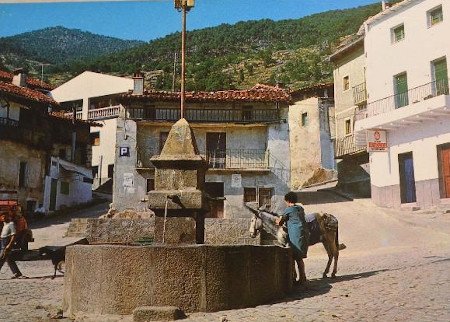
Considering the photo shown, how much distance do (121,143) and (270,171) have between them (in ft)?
29.6

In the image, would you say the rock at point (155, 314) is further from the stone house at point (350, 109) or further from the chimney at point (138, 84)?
the stone house at point (350, 109)

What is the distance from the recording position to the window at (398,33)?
23214 mm

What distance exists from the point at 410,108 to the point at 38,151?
2260 centimetres

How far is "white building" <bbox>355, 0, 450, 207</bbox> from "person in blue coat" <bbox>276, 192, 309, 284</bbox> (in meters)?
14.6

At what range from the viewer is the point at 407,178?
2238 centimetres

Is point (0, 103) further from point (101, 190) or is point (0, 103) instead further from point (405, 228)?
point (405, 228)

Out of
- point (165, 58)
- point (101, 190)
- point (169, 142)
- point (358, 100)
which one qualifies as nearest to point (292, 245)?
point (169, 142)

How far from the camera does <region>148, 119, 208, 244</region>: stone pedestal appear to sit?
6582 mm

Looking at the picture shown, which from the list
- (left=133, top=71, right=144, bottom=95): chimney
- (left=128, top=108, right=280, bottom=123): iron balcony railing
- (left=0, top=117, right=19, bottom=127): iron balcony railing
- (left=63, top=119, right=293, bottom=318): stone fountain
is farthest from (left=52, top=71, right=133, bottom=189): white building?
(left=63, top=119, right=293, bottom=318): stone fountain

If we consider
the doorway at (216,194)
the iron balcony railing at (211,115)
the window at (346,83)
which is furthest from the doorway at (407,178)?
the window at (346,83)

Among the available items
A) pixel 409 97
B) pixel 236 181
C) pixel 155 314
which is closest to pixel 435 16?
pixel 409 97

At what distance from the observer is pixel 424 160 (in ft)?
69.4

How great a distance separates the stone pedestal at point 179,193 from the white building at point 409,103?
16009 mm

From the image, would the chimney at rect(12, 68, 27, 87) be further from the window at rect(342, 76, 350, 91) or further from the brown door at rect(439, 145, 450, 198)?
the brown door at rect(439, 145, 450, 198)
